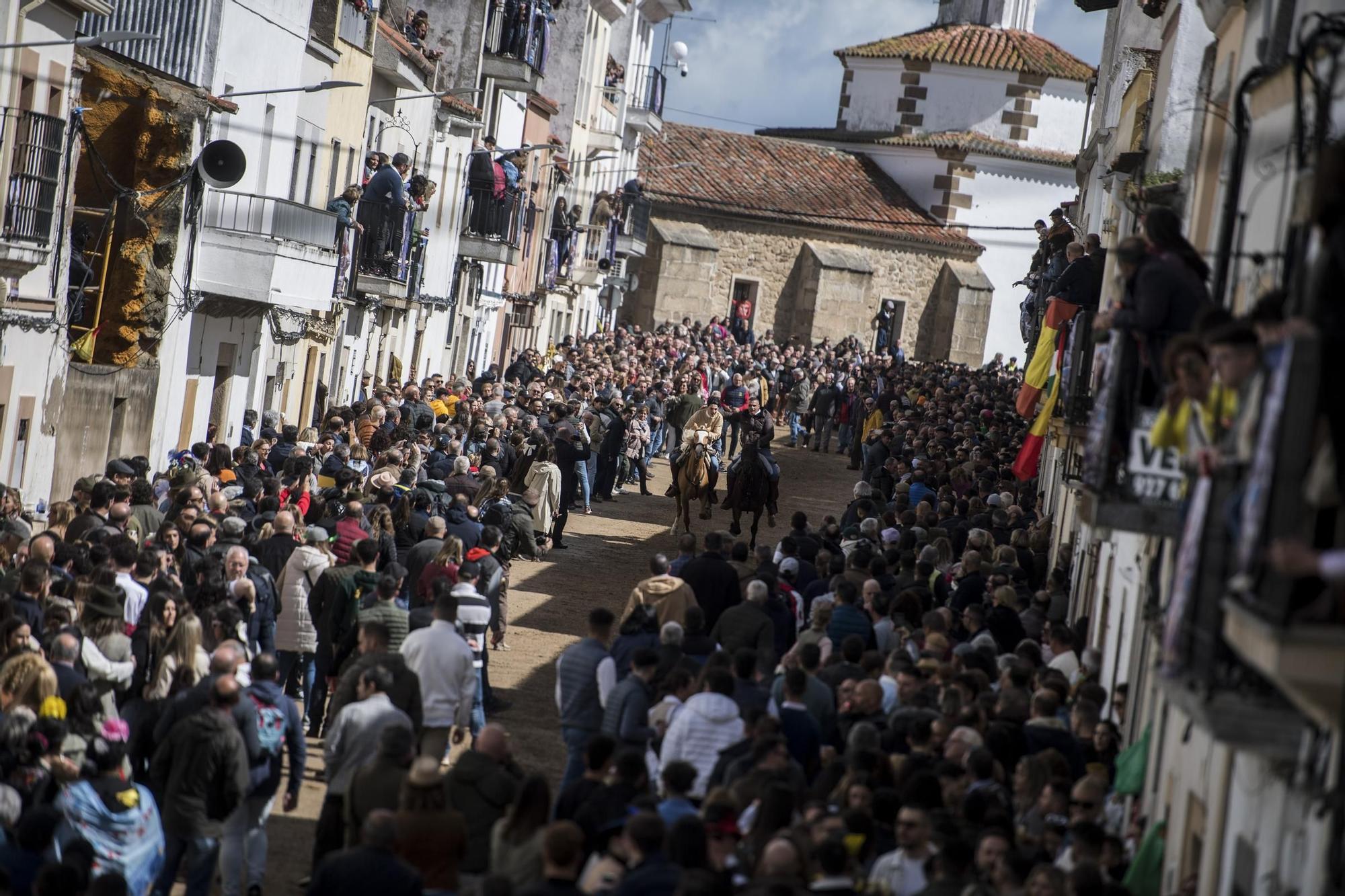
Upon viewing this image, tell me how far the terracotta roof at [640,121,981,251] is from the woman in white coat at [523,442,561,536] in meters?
39.8

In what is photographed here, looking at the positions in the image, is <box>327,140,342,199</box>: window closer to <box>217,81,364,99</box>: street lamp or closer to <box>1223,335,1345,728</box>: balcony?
<box>217,81,364,99</box>: street lamp

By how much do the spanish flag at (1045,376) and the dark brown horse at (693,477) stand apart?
7745 millimetres

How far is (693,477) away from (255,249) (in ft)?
22.4

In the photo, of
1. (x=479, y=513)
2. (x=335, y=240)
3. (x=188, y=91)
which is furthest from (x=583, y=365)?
(x=479, y=513)

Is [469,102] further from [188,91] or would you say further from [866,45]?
[866,45]

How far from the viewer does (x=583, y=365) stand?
40.8m

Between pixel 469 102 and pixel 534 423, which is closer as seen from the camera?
pixel 534 423

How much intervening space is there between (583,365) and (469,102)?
5.81 m

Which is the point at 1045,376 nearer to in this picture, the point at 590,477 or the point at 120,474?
the point at 120,474

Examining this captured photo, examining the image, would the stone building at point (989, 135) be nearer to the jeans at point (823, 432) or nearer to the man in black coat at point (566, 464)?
the jeans at point (823, 432)

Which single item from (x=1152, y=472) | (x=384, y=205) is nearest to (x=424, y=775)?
(x=1152, y=472)

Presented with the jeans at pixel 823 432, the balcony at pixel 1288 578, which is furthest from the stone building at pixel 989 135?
the balcony at pixel 1288 578

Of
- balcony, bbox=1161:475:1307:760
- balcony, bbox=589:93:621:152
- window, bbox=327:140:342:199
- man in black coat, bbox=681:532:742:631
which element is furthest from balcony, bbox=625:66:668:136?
balcony, bbox=1161:475:1307:760

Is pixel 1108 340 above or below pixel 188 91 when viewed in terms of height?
below
